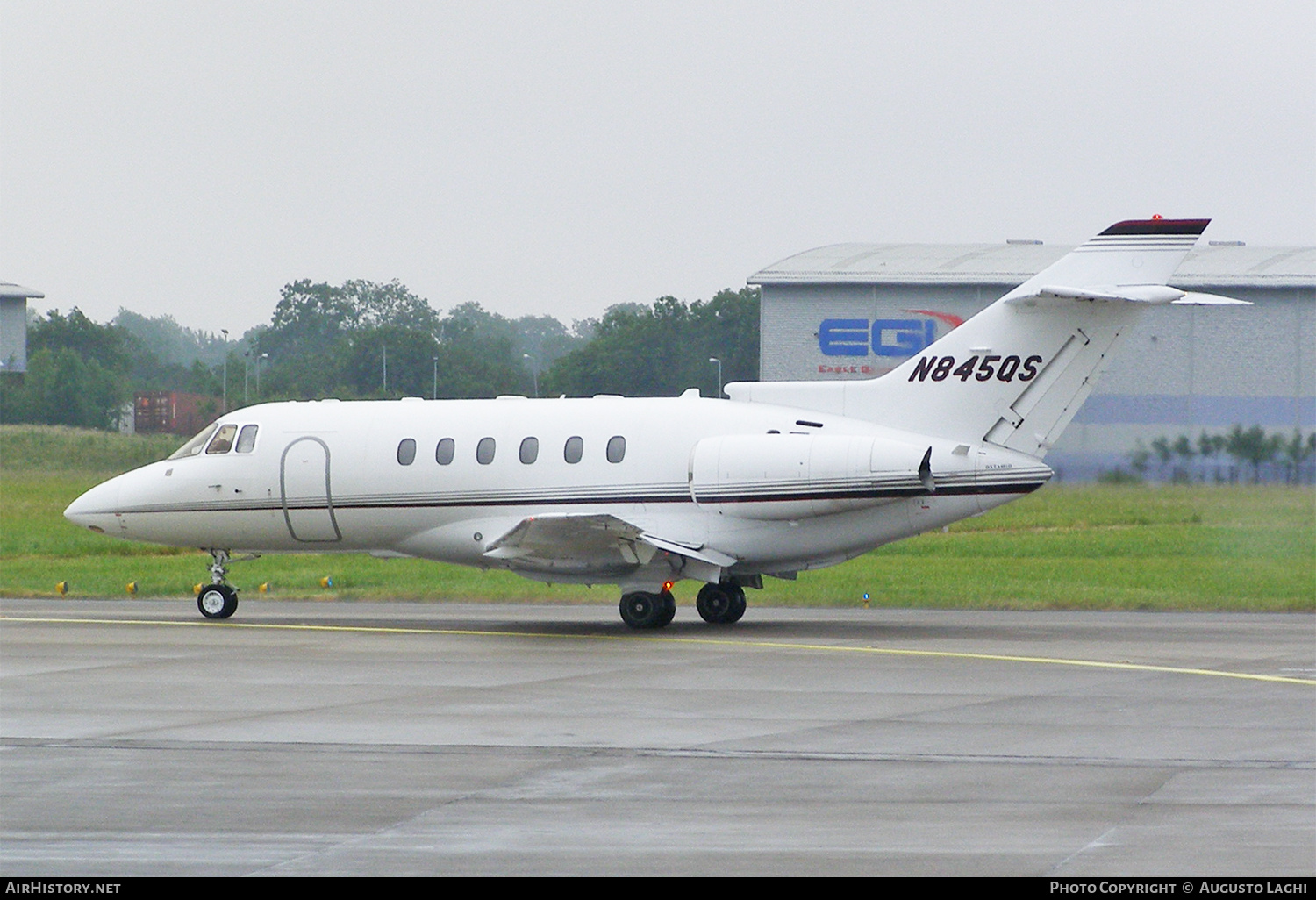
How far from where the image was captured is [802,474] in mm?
22344

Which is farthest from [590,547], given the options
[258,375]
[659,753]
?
[258,375]

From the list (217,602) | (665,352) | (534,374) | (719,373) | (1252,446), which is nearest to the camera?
(217,602)

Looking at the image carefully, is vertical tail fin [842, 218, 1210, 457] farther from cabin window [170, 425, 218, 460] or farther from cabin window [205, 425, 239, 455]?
cabin window [170, 425, 218, 460]

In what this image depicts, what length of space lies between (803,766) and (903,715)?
290 centimetres

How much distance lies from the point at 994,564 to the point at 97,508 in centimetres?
1609

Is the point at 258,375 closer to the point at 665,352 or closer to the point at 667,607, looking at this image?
the point at 665,352

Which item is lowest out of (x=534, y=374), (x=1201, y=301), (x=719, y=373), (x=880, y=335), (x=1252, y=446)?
(x=1252, y=446)

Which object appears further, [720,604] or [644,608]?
[720,604]

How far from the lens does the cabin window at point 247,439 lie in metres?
25.6

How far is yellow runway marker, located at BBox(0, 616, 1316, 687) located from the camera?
18.2 meters

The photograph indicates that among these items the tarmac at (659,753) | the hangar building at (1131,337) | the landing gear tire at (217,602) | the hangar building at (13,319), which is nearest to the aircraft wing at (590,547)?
the tarmac at (659,753)

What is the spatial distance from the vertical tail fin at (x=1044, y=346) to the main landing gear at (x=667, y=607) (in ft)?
11.5

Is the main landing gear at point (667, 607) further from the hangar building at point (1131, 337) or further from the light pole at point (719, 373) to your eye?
the light pole at point (719, 373)

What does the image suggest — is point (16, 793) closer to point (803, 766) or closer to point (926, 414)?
point (803, 766)
